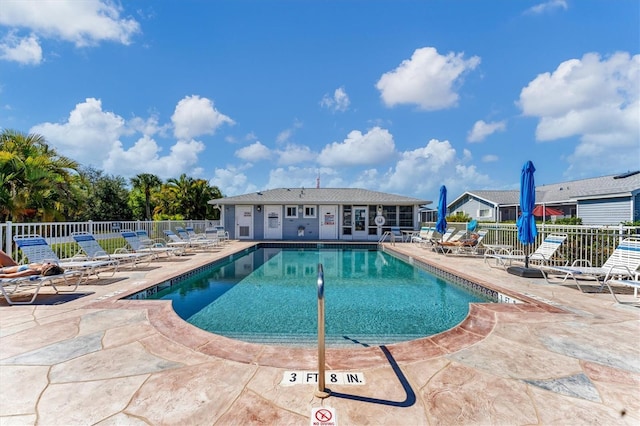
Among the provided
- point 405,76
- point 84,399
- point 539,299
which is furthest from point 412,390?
point 405,76

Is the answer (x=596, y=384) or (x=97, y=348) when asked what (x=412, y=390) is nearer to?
(x=596, y=384)

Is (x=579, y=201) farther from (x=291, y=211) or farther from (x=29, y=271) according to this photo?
(x=29, y=271)

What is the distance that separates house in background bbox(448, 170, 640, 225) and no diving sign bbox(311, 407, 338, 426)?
19.8 meters

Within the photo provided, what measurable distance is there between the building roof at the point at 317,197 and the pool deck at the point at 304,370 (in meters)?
14.0

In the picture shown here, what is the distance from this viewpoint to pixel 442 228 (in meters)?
12.8

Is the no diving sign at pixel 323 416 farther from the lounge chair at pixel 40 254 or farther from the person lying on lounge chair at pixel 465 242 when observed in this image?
the person lying on lounge chair at pixel 465 242

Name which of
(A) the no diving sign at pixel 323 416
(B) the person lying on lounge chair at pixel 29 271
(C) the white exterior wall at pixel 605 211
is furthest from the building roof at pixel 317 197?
(A) the no diving sign at pixel 323 416

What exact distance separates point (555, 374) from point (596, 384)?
27 cm

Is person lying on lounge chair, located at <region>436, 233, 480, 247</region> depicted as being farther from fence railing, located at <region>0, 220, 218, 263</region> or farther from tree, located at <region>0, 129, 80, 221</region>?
tree, located at <region>0, 129, 80, 221</region>

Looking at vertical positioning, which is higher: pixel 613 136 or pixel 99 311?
pixel 613 136

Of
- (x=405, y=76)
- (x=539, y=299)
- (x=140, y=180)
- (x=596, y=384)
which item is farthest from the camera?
(x=140, y=180)

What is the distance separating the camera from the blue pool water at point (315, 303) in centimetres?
442

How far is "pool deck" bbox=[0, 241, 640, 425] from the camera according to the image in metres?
2.09

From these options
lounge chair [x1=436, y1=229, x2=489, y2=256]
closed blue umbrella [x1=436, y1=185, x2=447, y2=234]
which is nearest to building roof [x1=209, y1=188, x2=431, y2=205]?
closed blue umbrella [x1=436, y1=185, x2=447, y2=234]
